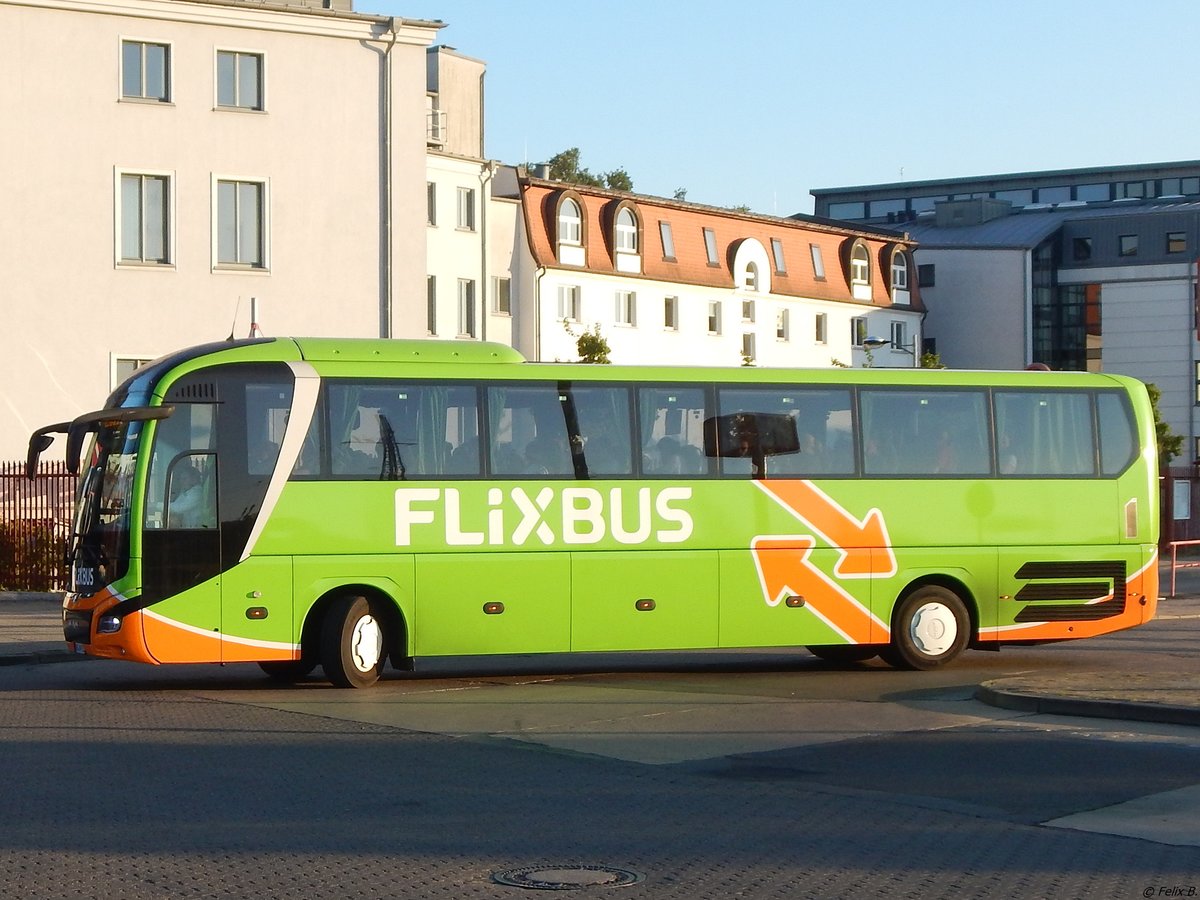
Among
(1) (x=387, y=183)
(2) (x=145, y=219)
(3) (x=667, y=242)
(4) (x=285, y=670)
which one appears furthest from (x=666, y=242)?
(4) (x=285, y=670)

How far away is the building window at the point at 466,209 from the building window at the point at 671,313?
11152mm

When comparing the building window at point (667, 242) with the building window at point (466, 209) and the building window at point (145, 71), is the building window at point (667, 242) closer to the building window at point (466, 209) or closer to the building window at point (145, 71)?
the building window at point (466, 209)

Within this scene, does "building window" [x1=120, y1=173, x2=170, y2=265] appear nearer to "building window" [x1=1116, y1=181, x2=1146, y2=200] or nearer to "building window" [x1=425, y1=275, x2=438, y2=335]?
"building window" [x1=425, y1=275, x2=438, y2=335]

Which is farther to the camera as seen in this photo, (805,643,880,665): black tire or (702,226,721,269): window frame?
(702,226,721,269): window frame

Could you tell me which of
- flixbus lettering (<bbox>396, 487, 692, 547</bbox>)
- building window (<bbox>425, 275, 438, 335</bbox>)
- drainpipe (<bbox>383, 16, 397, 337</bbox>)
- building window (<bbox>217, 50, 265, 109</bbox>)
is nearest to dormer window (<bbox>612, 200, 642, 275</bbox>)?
building window (<bbox>425, 275, 438, 335</bbox>)

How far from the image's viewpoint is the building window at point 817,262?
78625 mm

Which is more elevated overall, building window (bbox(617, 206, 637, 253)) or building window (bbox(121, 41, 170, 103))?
building window (bbox(617, 206, 637, 253))

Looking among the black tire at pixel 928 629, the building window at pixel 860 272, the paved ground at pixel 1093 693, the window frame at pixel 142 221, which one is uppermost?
the building window at pixel 860 272

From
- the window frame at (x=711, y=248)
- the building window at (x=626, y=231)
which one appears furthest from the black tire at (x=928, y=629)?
the window frame at (x=711, y=248)

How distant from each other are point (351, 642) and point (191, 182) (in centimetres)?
2256

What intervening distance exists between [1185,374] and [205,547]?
77342 millimetres

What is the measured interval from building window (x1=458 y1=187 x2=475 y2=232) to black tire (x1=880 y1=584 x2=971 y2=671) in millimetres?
46443

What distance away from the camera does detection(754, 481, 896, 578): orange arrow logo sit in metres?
17.9

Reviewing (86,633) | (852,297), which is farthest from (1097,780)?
(852,297)
